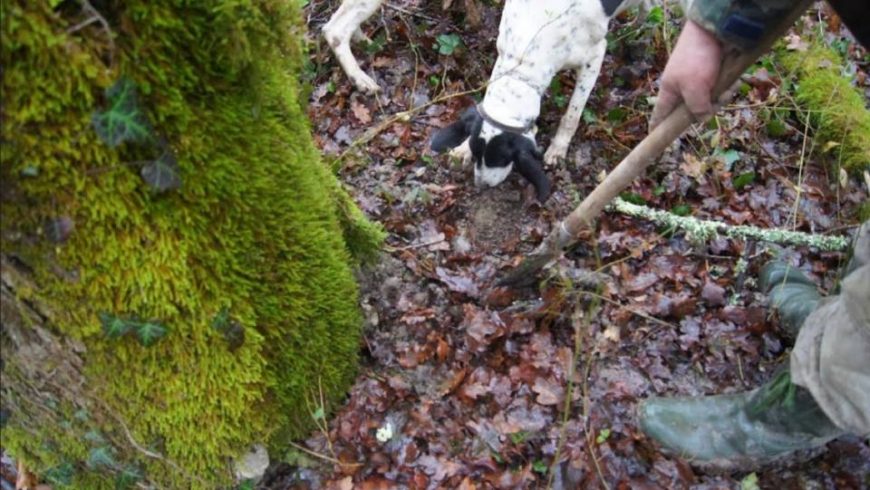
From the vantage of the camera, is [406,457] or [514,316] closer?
[406,457]

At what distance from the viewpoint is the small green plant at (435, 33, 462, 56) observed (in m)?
4.91

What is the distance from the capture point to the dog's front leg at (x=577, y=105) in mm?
4387

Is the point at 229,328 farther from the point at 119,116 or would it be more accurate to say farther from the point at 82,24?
the point at 82,24

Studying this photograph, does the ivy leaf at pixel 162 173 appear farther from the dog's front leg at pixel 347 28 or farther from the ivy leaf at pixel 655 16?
the ivy leaf at pixel 655 16

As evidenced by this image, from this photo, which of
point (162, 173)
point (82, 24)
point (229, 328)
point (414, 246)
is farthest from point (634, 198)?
point (82, 24)

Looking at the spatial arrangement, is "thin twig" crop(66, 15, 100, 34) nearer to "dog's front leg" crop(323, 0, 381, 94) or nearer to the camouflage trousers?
the camouflage trousers

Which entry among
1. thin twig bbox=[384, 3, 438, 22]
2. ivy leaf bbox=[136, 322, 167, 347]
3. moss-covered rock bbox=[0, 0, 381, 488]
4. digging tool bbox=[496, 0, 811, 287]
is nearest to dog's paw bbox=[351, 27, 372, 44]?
thin twig bbox=[384, 3, 438, 22]

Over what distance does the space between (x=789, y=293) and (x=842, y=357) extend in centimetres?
93

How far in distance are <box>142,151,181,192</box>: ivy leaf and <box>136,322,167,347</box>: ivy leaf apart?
1.55 feet

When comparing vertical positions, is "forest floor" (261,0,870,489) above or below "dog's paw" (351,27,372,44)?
below

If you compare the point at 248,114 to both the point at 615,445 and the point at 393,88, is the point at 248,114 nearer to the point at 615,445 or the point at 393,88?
the point at 615,445

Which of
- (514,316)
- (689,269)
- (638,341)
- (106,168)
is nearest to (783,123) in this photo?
(689,269)

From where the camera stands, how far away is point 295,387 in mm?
2498

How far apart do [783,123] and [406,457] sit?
3.41 m
